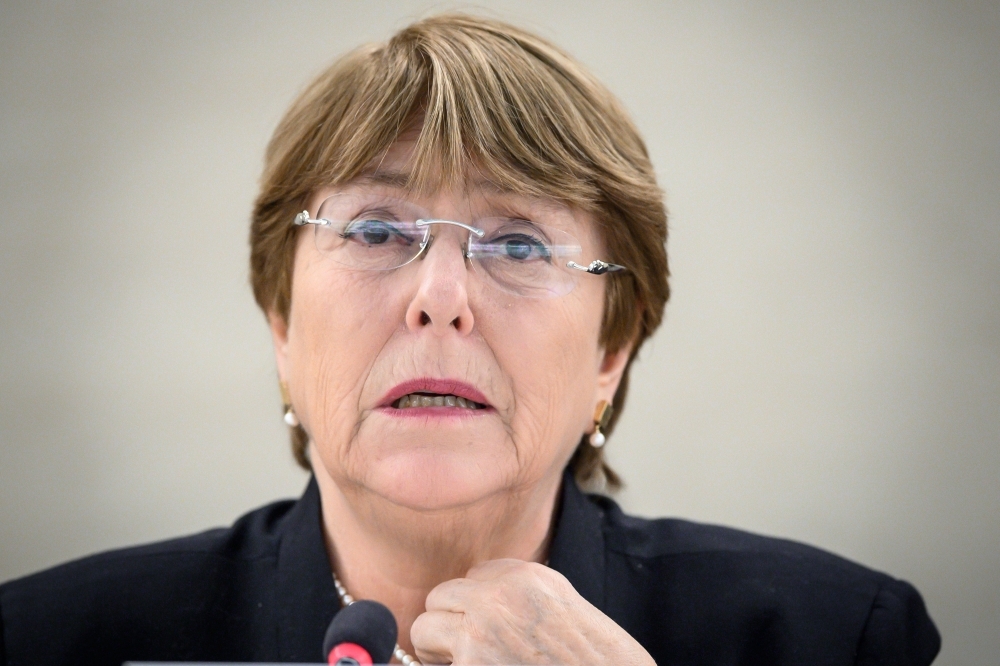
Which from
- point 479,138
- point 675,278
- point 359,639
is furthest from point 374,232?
point 675,278

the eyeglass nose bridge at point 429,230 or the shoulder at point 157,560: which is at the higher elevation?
the eyeglass nose bridge at point 429,230

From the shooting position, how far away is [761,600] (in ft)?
5.42

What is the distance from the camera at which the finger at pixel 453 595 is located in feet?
4.51

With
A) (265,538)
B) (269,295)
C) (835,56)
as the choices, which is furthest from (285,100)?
(835,56)

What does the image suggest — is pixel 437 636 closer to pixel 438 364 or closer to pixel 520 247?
pixel 438 364

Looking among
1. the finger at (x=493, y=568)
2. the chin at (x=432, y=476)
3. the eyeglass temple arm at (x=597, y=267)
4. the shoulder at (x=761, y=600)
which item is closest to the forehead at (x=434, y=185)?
the eyeglass temple arm at (x=597, y=267)

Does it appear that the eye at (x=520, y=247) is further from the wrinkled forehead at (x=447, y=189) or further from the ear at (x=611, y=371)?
the ear at (x=611, y=371)

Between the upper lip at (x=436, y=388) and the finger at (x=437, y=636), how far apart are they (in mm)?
337

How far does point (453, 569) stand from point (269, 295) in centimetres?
61

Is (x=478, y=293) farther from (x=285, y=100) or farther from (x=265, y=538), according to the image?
(x=285, y=100)

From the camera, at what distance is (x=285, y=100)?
248 cm

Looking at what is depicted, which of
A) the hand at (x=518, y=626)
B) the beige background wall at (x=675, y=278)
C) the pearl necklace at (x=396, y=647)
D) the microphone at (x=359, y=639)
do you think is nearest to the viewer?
the microphone at (x=359, y=639)

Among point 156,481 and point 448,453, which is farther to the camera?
point 156,481

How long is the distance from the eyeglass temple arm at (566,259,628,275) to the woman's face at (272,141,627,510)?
28 millimetres
